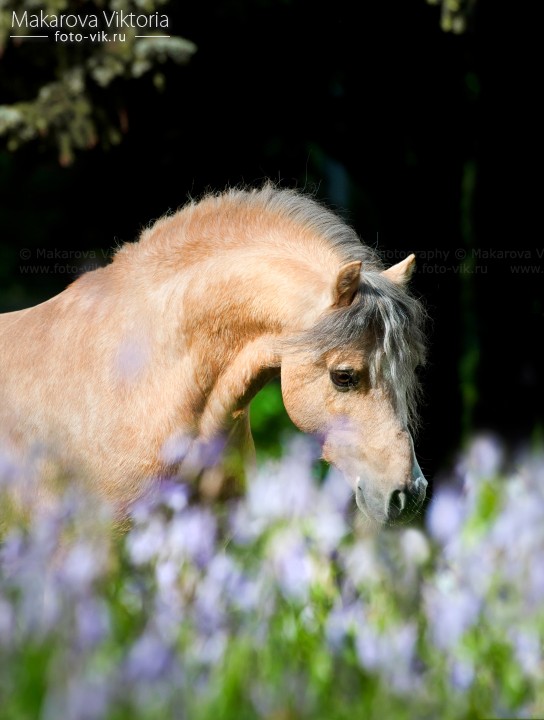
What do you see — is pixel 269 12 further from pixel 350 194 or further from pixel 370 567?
pixel 370 567

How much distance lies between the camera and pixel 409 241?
8898 millimetres

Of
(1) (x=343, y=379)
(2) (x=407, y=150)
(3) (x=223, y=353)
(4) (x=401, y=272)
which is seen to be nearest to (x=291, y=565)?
(1) (x=343, y=379)

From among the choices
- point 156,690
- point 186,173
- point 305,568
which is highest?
point 156,690

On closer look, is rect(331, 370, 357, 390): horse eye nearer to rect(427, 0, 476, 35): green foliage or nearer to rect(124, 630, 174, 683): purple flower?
rect(124, 630, 174, 683): purple flower

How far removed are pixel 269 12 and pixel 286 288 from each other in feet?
15.8

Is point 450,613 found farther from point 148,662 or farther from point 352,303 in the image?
point 352,303

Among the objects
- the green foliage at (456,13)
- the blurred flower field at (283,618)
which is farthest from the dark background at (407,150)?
the blurred flower field at (283,618)

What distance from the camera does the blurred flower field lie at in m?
2.29

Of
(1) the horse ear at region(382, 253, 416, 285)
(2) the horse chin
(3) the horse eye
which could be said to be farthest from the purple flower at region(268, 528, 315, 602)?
(1) the horse ear at region(382, 253, 416, 285)

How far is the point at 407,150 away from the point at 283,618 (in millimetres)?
6518

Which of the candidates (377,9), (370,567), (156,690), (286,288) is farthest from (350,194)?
(156,690)

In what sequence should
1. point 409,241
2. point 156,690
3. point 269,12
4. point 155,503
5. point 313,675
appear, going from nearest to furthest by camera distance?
point 156,690, point 313,675, point 155,503, point 269,12, point 409,241

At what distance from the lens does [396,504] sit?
3.96 meters

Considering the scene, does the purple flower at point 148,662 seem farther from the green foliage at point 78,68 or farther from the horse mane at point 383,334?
the green foliage at point 78,68
